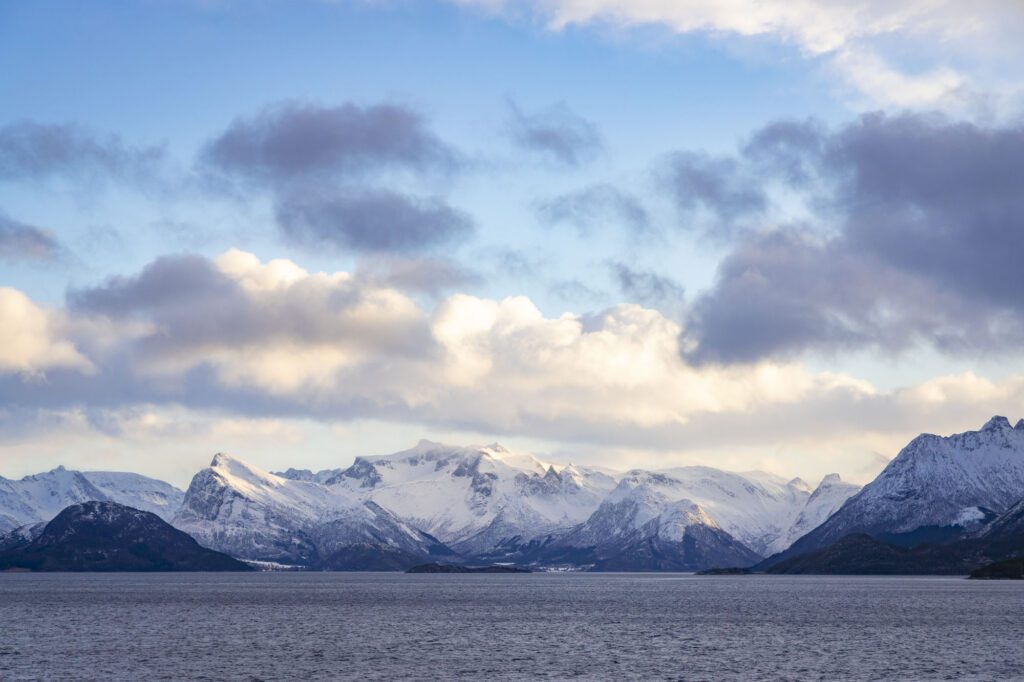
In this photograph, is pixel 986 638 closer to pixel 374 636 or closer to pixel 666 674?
pixel 666 674

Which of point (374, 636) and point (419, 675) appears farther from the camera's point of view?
point (374, 636)

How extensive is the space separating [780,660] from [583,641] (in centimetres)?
3735

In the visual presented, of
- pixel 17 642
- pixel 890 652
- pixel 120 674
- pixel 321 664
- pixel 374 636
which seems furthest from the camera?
pixel 374 636

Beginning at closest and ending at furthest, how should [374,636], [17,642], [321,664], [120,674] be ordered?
[120,674], [321,664], [17,642], [374,636]

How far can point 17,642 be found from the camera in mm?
180625

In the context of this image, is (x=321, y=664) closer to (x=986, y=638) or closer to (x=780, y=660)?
(x=780, y=660)

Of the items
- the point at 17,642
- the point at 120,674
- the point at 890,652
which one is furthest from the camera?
the point at 17,642

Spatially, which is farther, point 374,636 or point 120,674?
point 374,636

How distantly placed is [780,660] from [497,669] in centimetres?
3604

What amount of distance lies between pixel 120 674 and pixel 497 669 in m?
42.1

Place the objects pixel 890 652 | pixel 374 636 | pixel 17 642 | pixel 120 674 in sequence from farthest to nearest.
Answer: pixel 374 636 → pixel 17 642 → pixel 890 652 → pixel 120 674

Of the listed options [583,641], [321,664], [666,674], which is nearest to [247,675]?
[321,664]

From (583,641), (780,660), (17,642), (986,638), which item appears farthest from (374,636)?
(986,638)

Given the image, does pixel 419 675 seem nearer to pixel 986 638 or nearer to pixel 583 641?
pixel 583 641
